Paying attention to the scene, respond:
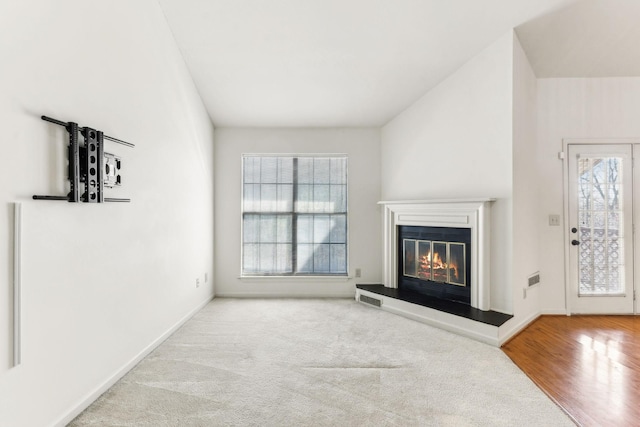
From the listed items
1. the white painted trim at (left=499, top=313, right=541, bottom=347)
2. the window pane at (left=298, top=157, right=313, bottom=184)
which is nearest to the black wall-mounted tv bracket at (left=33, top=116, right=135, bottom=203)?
the window pane at (left=298, top=157, right=313, bottom=184)

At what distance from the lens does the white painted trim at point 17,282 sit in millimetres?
1459

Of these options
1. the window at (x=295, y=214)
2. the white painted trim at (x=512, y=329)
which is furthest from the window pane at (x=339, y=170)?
the white painted trim at (x=512, y=329)

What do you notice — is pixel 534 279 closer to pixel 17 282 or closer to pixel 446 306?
pixel 446 306

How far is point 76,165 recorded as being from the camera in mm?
1802

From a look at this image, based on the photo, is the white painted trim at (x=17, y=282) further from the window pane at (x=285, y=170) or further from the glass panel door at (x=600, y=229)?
the glass panel door at (x=600, y=229)

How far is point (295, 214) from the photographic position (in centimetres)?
456

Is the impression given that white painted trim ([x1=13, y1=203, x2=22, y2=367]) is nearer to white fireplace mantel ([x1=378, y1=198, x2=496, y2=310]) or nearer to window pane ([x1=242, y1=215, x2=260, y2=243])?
window pane ([x1=242, y1=215, x2=260, y2=243])

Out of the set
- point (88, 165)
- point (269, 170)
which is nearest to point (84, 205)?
point (88, 165)

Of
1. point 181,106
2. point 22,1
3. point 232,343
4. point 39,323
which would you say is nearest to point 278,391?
point 232,343

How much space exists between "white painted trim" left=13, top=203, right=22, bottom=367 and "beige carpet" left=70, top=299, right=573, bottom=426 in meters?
0.63

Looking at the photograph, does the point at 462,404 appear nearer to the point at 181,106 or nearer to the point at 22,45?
the point at 22,45

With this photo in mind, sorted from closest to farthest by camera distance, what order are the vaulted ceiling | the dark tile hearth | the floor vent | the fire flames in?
the vaulted ceiling, the dark tile hearth, the fire flames, the floor vent

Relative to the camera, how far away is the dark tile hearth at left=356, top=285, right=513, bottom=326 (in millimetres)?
2840

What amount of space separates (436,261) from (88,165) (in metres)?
3.38
